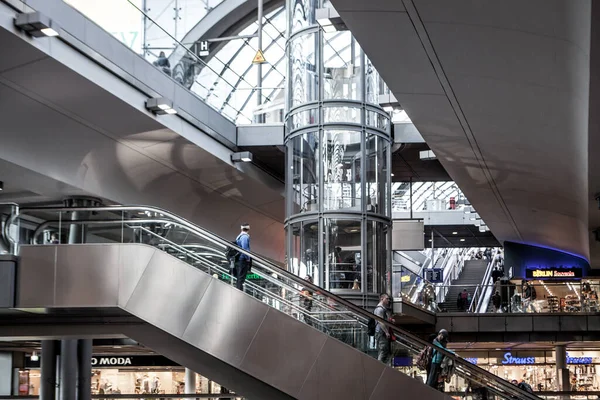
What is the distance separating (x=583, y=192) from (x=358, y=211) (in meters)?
5.93

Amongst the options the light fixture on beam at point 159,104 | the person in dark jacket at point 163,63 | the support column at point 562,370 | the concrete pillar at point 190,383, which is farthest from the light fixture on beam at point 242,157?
the support column at point 562,370

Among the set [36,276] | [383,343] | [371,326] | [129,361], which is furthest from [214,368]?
[129,361]

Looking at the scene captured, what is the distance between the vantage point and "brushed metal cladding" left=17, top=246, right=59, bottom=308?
1454 centimetres

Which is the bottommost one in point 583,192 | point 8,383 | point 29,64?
point 8,383

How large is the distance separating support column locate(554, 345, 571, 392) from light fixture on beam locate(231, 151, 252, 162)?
17.0 metres

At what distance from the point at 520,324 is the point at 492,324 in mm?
1016

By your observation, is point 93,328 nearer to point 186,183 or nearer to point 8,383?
point 186,183

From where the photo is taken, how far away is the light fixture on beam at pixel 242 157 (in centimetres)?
2536

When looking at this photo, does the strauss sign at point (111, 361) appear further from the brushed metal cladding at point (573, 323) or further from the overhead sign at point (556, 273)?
the overhead sign at point (556, 273)

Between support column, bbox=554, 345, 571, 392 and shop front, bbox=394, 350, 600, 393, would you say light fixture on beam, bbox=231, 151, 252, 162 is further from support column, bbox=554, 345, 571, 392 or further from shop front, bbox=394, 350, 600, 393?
support column, bbox=554, 345, 571, 392

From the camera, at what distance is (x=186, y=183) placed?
25.8 metres

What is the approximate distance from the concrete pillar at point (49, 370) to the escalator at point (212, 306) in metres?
10.2

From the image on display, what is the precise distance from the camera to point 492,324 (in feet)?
107

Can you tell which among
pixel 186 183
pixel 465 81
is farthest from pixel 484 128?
pixel 186 183
